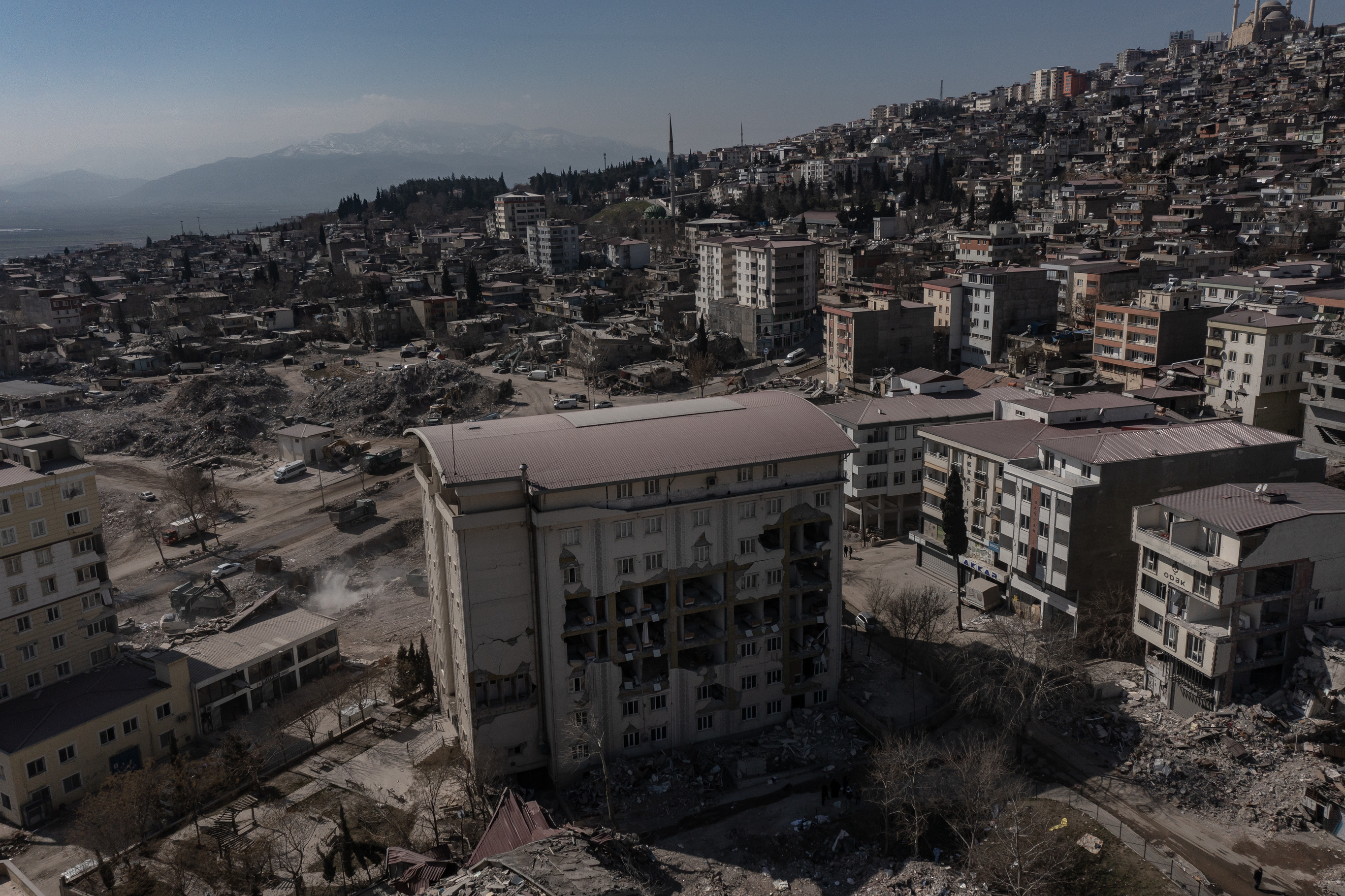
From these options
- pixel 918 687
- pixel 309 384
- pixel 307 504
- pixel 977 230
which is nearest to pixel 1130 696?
pixel 918 687

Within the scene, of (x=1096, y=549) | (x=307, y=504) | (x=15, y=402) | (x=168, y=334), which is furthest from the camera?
(x=168, y=334)

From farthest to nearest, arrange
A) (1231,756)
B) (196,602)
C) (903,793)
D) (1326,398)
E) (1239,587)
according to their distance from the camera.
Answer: (1326,398) → (196,602) → (1239,587) → (1231,756) → (903,793)

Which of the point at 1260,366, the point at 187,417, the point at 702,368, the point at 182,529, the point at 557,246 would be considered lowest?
the point at 182,529

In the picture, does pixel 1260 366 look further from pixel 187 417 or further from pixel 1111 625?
pixel 187 417

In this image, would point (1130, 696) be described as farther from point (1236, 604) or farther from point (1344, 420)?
point (1344, 420)

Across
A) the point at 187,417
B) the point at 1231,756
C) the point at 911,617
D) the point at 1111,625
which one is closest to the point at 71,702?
the point at 911,617

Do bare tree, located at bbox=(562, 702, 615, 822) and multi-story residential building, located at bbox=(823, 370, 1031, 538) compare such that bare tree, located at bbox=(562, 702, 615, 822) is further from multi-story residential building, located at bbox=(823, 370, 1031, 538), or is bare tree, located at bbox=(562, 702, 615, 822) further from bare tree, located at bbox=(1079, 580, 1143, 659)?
multi-story residential building, located at bbox=(823, 370, 1031, 538)

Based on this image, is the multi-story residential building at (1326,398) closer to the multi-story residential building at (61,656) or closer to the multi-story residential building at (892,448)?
the multi-story residential building at (892,448)
